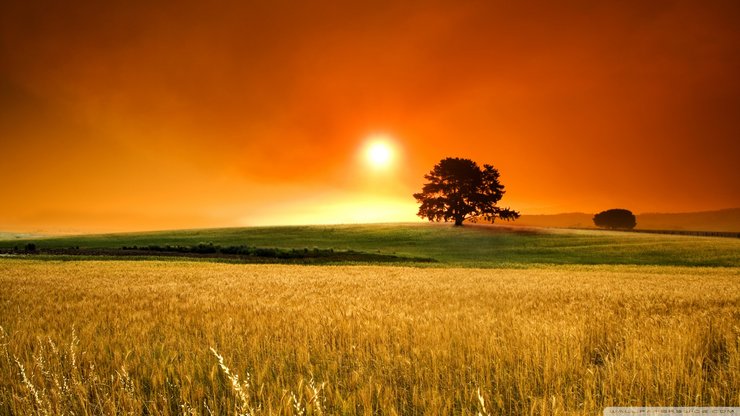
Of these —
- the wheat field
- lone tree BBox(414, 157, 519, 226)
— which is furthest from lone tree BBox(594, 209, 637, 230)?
the wheat field

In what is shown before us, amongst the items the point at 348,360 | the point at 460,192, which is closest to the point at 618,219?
the point at 460,192

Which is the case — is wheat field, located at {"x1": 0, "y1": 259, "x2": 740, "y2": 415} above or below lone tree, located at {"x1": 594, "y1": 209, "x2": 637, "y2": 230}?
below

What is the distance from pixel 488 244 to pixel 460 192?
69.0ft

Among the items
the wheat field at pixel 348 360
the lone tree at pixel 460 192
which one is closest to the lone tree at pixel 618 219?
the lone tree at pixel 460 192

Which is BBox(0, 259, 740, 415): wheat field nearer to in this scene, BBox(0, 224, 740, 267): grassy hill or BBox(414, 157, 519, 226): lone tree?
BBox(0, 224, 740, 267): grassy hill

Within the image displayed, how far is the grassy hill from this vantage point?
48.2 metres

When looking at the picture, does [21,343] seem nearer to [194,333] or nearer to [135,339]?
[135,339]

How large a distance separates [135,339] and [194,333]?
97 centimetres

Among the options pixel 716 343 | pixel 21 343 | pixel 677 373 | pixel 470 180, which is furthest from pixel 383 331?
pixel 470 180

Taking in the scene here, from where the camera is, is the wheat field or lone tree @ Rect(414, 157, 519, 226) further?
lone tree @ Rect(414, 157, 519, 226)

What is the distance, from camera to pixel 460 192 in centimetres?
8338

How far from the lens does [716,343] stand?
6582 mm

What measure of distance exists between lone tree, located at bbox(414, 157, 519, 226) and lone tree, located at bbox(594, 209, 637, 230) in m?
91.8

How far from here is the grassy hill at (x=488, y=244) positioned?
48.2m
